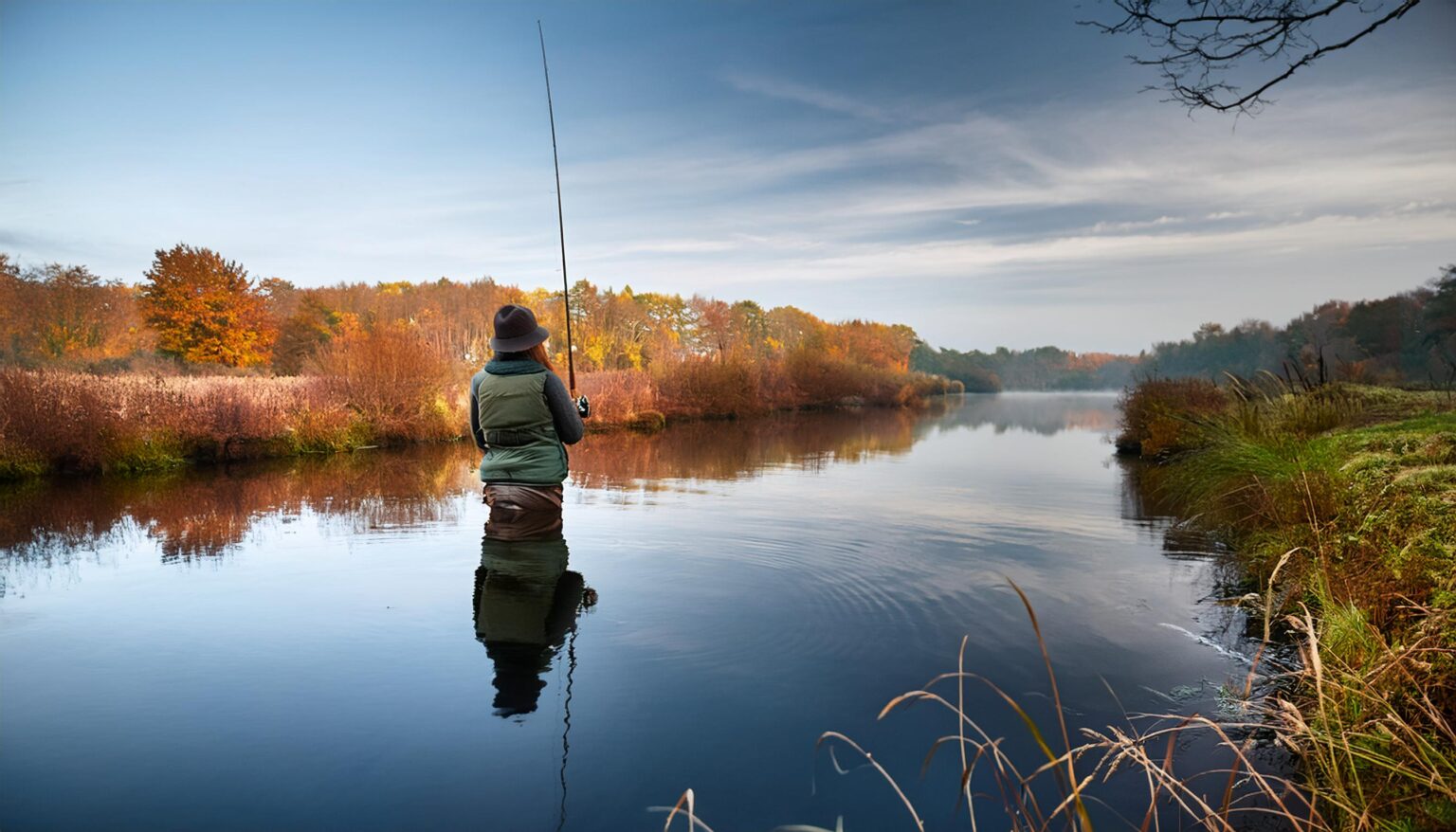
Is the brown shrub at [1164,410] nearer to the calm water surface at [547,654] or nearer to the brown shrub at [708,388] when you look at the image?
the calm water surface at [547,654]

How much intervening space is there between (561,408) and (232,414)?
46.5 feet

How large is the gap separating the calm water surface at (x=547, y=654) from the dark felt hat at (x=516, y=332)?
190cm

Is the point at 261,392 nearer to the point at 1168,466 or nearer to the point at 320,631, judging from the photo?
the point at 320,631

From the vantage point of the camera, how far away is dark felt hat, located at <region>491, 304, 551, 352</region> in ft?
19.4

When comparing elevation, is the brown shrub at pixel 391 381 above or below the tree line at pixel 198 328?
below

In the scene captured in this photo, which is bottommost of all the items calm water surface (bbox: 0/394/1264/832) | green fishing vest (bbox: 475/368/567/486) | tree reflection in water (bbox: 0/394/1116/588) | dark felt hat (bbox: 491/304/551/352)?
calm water surface (bbox: 0/394/1264/832)

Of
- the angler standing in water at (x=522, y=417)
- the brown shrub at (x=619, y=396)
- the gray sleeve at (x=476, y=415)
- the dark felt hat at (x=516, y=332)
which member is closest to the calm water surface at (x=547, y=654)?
the angler standing in water at (x=522, y=417)

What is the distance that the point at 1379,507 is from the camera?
5.61 m

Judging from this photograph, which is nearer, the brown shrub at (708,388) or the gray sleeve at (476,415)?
the gray sleeve at (476,415)

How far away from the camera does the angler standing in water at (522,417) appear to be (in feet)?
19.6

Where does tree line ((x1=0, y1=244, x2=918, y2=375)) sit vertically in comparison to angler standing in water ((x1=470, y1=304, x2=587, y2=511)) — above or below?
above

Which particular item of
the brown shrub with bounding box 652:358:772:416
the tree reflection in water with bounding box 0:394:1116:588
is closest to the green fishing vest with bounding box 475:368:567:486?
the tree reflection in water with bounding box 0:394:1116:588

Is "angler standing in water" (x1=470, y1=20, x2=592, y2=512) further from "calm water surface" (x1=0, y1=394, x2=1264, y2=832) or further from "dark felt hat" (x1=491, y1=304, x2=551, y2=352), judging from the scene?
"calm water surface" (x1=0, y1=394, x2=1264, y2=832)

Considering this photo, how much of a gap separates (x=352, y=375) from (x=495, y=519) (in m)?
15.3
